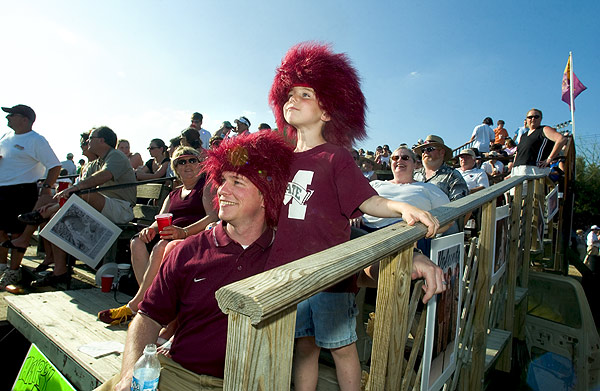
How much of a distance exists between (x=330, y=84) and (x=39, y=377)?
9.28ft

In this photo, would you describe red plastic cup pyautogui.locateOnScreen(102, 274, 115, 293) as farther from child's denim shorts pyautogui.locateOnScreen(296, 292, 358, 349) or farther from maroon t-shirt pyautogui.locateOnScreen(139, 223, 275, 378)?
child's denim shorts pyautogui.locateOnScreen(296, 292, 358, 349)

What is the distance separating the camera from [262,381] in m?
0.80

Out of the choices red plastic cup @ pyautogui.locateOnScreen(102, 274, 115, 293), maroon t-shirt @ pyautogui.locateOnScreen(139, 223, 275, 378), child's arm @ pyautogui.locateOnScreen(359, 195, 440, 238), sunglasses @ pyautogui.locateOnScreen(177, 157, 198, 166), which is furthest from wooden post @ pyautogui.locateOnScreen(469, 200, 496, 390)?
red plastic cup @ pyautogui.locateOnScreen(102, 274, 115, 293)

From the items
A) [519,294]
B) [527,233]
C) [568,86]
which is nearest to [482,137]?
[568,86]

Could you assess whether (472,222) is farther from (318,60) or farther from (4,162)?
(4,162)

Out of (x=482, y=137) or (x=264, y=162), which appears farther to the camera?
(x=482, y=137)

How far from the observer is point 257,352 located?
0.77 m

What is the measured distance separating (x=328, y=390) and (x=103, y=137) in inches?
180

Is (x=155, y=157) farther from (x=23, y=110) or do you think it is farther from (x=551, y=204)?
(x=551, y=204)

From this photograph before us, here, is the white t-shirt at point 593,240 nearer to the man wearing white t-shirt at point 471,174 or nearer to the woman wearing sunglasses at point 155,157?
the man wearing white t-shirt at point 471,174

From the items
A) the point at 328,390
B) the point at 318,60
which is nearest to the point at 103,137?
A: the point at 318,60

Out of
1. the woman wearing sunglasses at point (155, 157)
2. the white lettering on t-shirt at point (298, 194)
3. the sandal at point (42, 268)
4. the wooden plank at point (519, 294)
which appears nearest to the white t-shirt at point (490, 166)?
the wooden plank at point (519, 294)

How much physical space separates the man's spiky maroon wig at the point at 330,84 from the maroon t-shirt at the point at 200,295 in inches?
33.6

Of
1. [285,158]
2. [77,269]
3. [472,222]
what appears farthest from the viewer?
[472,222]
